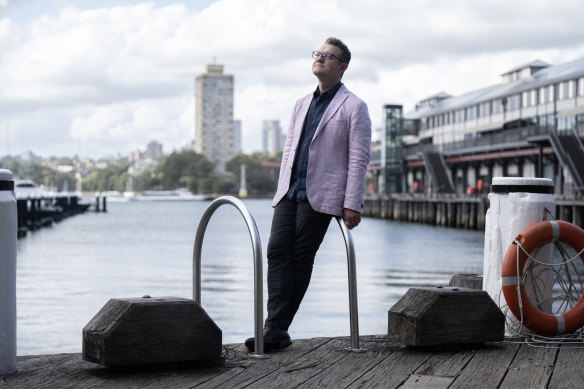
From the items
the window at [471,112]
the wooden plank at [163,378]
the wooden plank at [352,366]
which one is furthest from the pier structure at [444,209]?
the wooden plank at [163,378]

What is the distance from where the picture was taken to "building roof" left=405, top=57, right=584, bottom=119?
63.8 metres

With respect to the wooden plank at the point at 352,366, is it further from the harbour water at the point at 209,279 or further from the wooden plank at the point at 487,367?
the harbour water at the point at 209,279

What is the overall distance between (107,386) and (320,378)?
1109 millimetres

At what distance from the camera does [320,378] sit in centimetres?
462

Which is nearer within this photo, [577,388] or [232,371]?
[577,388]

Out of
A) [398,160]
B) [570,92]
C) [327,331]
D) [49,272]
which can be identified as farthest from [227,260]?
[398,160]

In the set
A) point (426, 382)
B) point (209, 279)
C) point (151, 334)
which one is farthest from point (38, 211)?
point (426, 382)

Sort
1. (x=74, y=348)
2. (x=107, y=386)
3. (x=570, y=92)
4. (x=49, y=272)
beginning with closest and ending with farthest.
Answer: (x=107, y=386)
(x=74, y=348)
(x=49, y=272)
(x=570, y=92)

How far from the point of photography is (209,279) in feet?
76.8

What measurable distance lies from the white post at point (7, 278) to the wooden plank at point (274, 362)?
1.06 m

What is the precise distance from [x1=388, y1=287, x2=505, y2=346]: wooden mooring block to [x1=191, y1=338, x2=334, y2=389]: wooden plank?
48 centimetres

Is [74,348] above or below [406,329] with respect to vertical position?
below

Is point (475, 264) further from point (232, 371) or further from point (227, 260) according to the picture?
point (232, 371)

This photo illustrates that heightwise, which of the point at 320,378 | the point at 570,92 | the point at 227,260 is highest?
the point at 570,92
